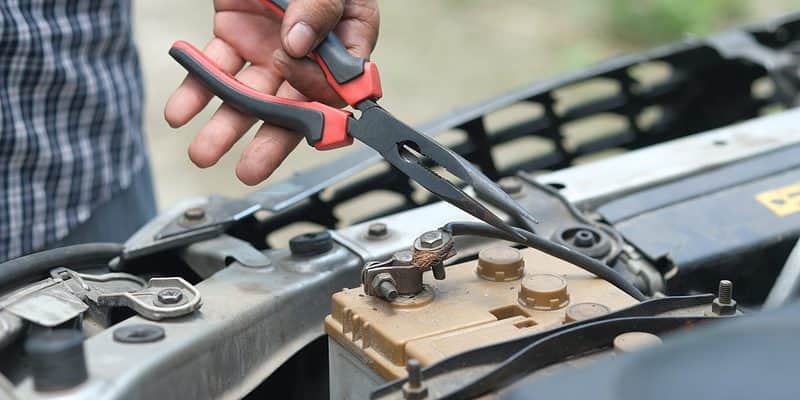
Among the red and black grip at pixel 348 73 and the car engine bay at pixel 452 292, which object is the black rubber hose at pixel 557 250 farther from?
the red and black grip at pixel 348 73

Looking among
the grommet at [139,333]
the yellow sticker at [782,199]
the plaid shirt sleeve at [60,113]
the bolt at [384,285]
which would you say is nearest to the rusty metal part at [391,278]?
the bolt at [384,285]

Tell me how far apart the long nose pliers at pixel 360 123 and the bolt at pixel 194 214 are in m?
0.17

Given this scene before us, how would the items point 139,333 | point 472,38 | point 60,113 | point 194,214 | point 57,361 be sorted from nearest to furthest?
point 57,361
point 139,333
point 194,214
point 60,113
point 472,38

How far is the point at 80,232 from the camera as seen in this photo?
1.58m

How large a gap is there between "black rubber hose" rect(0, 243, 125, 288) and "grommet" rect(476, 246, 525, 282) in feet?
1.48

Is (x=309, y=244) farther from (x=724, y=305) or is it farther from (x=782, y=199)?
(x=782, y=199)

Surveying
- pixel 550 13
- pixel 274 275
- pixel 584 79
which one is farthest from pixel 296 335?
pixel 550 13

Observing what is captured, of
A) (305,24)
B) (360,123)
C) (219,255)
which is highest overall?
(305,24)

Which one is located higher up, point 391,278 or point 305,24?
point 305,24

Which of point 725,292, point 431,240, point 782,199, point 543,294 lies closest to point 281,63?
point 431,240

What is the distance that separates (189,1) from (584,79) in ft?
14.0

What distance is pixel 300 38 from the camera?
1122 millimetres

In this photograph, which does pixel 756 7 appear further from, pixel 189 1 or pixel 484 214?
pixel 484 214

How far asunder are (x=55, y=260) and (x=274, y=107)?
297mm
